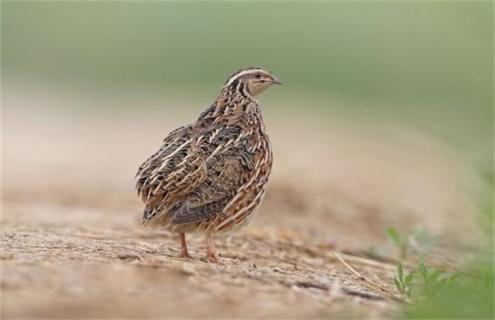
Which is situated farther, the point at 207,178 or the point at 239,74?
the point at 239,74

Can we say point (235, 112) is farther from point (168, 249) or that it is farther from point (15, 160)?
point (15, 160)

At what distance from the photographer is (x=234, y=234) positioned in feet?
31.1

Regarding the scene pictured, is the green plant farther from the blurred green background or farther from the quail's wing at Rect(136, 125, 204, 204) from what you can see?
the blurred green background

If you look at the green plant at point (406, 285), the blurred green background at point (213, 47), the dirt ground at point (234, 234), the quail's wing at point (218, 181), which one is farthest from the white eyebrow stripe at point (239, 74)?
the blurred green background at point (213, 47)

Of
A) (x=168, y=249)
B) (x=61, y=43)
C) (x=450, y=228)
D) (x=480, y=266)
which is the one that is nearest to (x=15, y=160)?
(x=450, y=228)

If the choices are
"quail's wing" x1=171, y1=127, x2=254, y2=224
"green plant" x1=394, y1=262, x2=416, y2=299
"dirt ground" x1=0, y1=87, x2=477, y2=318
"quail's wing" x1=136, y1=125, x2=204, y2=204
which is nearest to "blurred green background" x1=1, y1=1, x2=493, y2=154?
"dirt ground" x1=0, y1=87, x2=477, y2=318

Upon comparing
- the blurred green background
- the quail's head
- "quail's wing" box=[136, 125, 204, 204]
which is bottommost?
"quail's wing" box=[136, 125, 204, 204]

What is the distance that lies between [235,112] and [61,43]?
93.1 ft

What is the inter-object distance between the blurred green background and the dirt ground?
352 cm

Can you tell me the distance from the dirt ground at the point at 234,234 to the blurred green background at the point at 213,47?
3.52 meters

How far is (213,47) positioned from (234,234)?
2163 cm

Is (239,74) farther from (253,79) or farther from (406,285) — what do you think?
(406,285)

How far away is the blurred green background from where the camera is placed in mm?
28328

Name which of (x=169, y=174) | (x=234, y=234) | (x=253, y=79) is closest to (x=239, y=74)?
(x=253, y=79)
